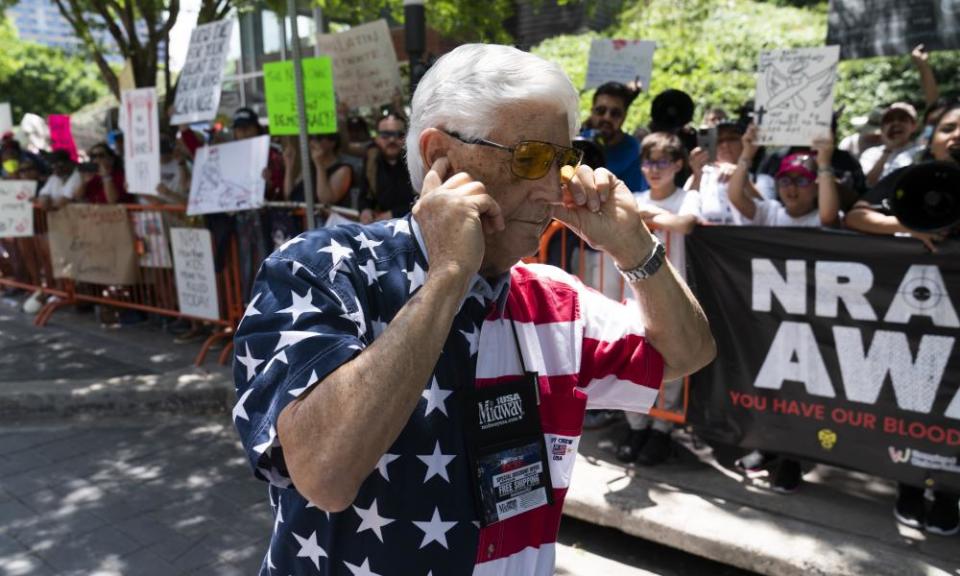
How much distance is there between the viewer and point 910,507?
12.7 ft

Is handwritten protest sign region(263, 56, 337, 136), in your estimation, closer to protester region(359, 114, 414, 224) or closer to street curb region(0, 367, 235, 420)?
protester region(359, 114, 414, 224)

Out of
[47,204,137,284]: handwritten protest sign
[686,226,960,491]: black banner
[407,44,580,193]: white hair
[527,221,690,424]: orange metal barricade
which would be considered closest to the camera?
[407,44,580,193]: white hair

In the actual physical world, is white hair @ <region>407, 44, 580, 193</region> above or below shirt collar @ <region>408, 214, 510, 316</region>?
above

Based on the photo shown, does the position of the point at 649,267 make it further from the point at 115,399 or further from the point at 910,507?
the point at 115,399

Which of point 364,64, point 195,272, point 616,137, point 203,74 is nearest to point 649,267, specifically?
point 616,137

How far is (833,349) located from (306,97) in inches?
157

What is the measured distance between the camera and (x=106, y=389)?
6.11m

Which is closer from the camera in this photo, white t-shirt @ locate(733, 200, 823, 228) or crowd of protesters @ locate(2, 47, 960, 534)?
crowd of protesters @ locate(2, 47, 960, 534)

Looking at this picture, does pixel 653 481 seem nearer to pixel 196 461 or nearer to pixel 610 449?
pixel 610 449

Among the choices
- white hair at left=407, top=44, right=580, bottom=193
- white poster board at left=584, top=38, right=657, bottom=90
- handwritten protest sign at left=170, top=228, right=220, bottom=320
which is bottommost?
handwritten protest sign at left=170, top=228, right=220, bottom=320

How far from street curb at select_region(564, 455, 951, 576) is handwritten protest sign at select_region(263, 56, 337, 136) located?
3149 mm

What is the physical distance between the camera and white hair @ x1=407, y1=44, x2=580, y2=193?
1.45m

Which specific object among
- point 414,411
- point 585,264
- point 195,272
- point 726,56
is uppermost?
point 726,56

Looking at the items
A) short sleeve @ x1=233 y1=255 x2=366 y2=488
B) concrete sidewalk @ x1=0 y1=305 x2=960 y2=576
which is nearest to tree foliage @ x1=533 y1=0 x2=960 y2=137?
concrete sidewalk @ x1=0 y1=305 x2=960 y2=576
